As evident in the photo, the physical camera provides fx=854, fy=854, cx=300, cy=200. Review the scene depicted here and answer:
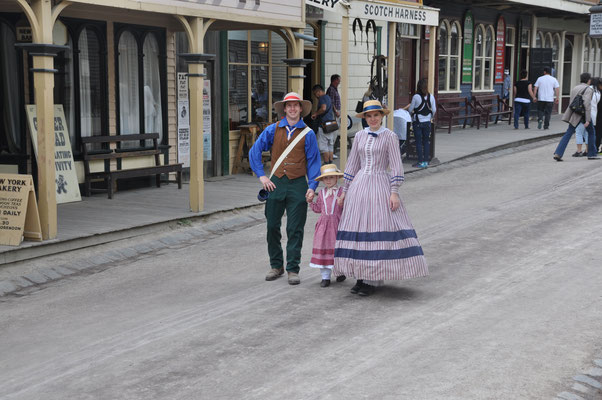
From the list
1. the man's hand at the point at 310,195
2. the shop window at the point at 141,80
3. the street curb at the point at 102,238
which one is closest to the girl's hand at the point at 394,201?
the man's hand at the point at 310,195

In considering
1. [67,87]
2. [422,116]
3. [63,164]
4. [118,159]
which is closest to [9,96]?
[67,87]

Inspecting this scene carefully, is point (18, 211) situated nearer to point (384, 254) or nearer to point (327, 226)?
A: point (327, 226)

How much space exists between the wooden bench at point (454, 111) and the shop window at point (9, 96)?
48.6 ft

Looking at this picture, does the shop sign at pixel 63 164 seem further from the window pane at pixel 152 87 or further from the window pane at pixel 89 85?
the window pane at pixel 152 87

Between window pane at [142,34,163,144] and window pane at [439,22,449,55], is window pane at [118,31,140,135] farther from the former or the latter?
Result: window pane at [439,22,449,55]

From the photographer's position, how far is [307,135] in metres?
8.26

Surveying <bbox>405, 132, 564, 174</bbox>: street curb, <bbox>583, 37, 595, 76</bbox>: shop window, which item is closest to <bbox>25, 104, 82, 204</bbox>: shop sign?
<bbox>405, 132, 564, 174</bbox>: street curb

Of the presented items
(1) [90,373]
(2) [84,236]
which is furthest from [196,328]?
(2) [84,236]

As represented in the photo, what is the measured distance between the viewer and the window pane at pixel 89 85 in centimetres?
1316

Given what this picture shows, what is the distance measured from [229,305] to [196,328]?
73cm

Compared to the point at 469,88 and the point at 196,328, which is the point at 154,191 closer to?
the point at 196,328

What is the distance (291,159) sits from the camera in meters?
8.20

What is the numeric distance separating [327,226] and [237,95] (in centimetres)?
896

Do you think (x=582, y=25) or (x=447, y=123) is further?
(x=582, y=25)
